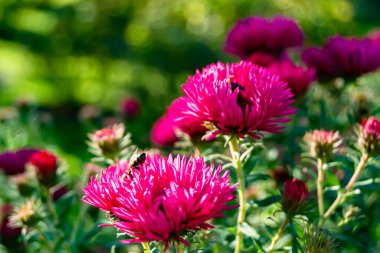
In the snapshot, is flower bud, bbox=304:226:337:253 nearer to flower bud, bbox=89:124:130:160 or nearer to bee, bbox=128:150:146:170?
bee, bbox=128:150:146:170

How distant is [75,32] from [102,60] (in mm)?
295

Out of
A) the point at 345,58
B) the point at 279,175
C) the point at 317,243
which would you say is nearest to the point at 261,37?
the point at 345,58

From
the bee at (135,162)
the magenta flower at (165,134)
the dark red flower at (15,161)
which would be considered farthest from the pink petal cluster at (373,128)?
the dark red flower at (15,161)

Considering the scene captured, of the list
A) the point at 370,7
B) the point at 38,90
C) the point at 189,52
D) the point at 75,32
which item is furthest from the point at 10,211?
the point at 370,7

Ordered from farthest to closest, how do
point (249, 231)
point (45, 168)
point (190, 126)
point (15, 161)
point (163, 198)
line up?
point (15, 161)
point (45, 168)
point (190, 126)
point (249, 231)
point (163, 198)

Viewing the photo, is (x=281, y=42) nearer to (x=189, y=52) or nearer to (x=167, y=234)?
(x=167, y=234)

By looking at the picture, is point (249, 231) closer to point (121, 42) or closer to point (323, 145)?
point (323, 145)

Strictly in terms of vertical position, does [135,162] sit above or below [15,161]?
above

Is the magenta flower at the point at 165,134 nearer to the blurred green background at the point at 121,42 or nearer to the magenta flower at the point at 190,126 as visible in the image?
the magenta flower at the point at 190,126

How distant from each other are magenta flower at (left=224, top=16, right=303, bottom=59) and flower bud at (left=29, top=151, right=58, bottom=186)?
383 mm

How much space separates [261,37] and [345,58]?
0.51 ft

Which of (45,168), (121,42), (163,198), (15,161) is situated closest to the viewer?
(163,198)

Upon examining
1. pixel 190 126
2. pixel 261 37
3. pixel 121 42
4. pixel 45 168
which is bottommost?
pixel 121 42

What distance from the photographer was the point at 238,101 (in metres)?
0.71
